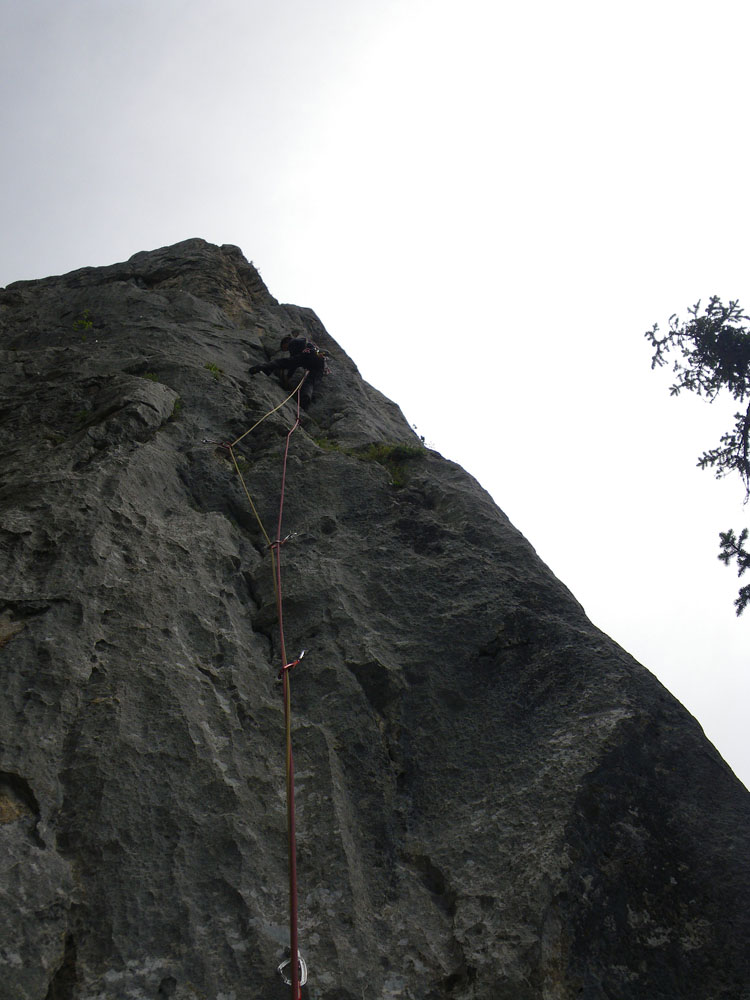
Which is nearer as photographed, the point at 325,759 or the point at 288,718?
the point at 288,718

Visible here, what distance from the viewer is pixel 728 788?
4.05 meters

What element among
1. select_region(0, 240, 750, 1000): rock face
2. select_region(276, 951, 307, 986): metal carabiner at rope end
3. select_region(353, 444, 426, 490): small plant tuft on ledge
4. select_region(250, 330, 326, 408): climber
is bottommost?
select_region(276, 951, 307, 986): metal carabiner at rope end

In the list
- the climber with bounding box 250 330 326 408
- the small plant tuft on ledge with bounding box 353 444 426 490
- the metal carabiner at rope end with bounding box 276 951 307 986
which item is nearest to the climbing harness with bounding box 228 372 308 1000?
the metal carabiner at rope end with bounding box 276 951 307 986

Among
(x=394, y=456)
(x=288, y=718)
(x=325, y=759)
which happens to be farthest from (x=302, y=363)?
(x=288, y=718)

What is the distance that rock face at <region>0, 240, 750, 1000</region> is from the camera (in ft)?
11.0

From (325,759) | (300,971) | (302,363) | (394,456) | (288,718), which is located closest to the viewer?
(300,971)

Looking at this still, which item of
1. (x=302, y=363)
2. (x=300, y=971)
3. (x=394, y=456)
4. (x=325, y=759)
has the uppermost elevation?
(x=302, y=363)

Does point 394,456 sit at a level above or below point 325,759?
above

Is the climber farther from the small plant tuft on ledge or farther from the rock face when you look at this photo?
the rock face

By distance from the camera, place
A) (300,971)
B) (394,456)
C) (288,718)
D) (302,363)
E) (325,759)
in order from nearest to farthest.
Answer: (300,971)
(288,718)
(325,759)
(394,456)
(302,363)

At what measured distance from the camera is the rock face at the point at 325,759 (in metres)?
3.34

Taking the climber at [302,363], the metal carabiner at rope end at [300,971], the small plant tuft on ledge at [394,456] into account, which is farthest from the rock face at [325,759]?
the climber at [302,363]

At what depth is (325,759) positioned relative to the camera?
14.2 feet

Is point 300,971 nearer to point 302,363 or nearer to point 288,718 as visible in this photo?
point 288,718
